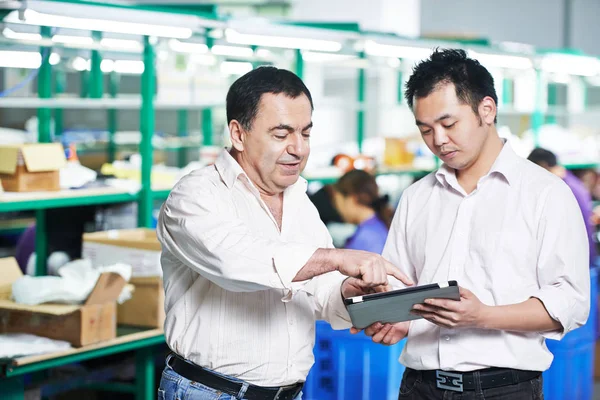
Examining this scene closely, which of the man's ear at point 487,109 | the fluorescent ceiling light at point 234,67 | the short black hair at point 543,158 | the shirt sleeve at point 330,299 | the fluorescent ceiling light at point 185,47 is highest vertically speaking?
the fluorescent ceiling light at point 185,47

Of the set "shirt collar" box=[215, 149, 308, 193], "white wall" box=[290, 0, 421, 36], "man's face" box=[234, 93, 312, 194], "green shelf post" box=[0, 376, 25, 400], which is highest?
"white wall" box=[290, 0, 421, 36]

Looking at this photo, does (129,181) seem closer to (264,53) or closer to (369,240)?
(369,240)

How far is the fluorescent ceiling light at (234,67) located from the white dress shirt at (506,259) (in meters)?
4.42

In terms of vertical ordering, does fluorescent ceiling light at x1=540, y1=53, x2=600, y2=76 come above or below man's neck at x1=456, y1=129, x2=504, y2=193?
above

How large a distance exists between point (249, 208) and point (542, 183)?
801mm

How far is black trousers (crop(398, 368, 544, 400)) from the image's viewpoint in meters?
2.24

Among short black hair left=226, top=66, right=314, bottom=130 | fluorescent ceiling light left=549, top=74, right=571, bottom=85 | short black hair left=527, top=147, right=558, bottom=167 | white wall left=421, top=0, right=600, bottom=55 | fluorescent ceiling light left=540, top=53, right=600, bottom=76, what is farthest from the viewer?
white wall left=421, top=0, right=600, bottom=55

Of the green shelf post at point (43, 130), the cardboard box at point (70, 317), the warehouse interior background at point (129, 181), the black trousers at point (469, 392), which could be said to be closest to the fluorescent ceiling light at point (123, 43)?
the warehouse interior background at point (129, 181)

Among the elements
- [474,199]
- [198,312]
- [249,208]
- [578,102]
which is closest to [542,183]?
[474,199]

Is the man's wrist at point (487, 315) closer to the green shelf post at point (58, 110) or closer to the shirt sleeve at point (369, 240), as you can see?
the shirt sleeve at point (369, 240)

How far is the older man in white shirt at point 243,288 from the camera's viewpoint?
2021 mm

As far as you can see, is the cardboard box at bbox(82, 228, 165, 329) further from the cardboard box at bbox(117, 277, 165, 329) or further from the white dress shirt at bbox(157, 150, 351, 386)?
the white dress shirt at bbox(157, 150, 351, 386)

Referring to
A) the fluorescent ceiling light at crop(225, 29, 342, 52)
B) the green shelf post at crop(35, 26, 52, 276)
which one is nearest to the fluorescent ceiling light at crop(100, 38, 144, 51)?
the green shelf post at crop(35, 26, 52, 276)

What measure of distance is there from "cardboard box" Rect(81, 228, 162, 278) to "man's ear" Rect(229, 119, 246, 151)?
1663 mm
